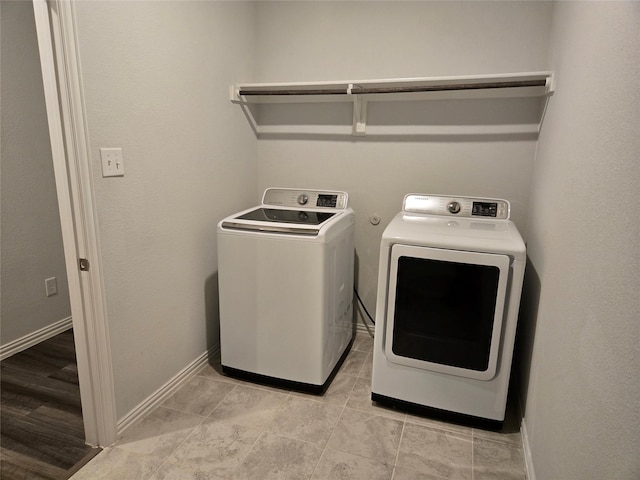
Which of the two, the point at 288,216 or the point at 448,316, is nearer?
the point at 448,316

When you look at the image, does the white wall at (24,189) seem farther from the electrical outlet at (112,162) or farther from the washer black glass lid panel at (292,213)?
the washer black glass lid panel at (292,213)

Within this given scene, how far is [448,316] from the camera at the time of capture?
6.10 ft

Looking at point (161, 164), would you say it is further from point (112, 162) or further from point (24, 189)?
point (24, 189)

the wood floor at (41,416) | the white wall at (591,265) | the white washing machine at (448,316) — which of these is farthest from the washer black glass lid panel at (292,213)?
the wood floor at (41,416)

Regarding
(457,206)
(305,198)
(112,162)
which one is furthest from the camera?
(305,198)

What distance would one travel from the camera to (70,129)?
149 centimetres

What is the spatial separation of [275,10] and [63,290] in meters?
2.38

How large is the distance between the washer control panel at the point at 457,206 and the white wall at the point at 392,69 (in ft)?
0.64

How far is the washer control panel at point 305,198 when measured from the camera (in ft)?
8.39

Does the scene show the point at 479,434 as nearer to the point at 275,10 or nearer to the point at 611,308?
the point at 611,308

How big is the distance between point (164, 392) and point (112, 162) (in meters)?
1.19

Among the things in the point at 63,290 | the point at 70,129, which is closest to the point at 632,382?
the point at 70,129

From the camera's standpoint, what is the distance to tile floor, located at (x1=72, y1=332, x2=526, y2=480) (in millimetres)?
1655

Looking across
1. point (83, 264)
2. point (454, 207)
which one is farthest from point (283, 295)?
point (454, 207)
